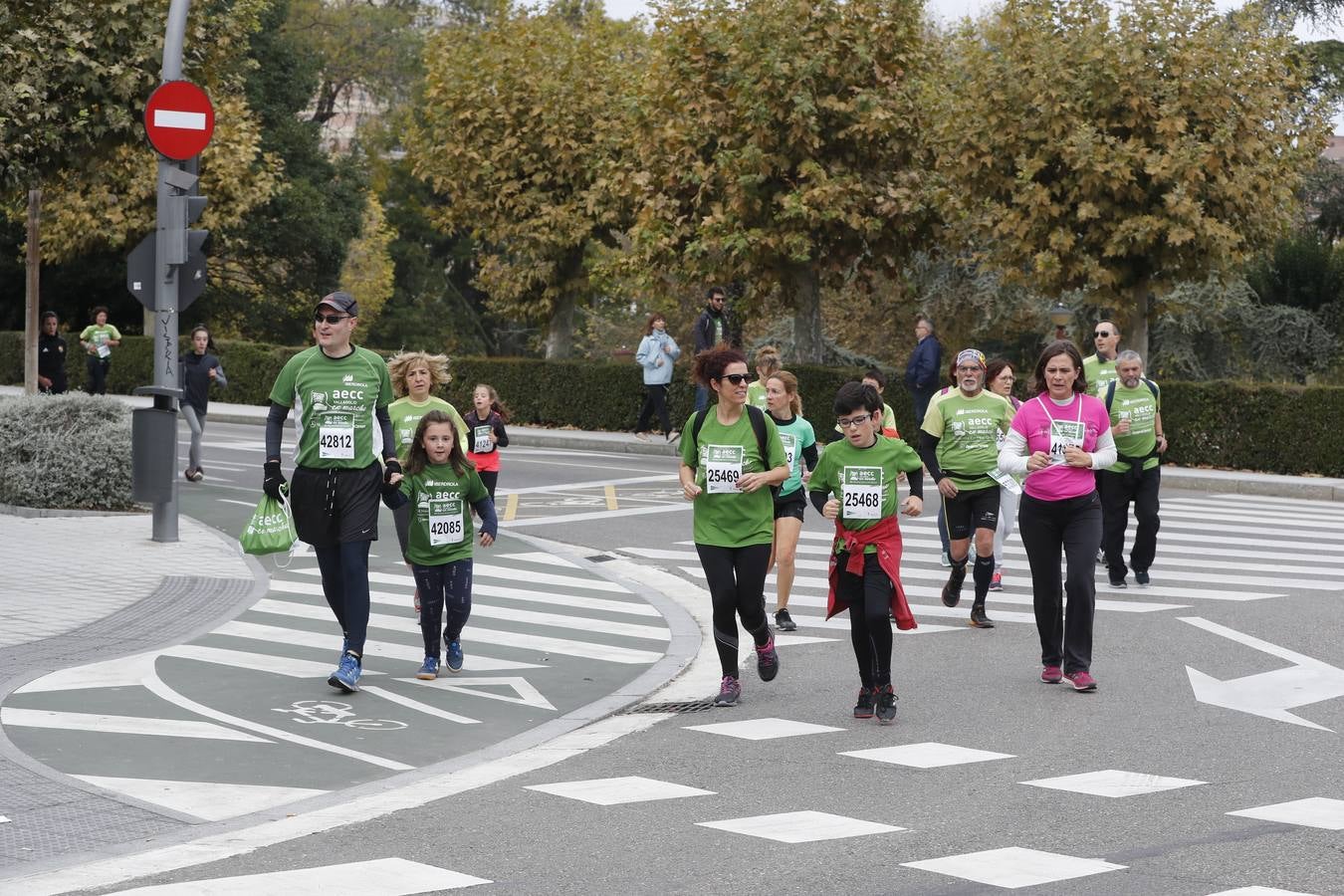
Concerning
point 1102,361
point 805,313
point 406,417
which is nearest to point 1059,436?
point 406,417

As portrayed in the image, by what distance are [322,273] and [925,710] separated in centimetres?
4628

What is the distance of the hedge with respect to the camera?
23.6m

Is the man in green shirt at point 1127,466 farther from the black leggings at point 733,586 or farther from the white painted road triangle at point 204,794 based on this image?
the white painted road triangle at point 204,794

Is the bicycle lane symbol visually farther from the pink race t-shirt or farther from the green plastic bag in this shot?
the pink race t-shirt

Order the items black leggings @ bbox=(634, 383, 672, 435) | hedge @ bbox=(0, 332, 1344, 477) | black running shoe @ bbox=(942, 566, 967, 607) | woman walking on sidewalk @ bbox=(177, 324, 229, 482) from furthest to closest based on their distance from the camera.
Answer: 1. black leggings @ bbox=(634, 383, 672, 435)
2. hedge @ bbox=(0, 332, 1344, 477)
3. woman walking on sidewalk @ bbox=(177, 324, 229, 482)
4. black running shoe @ bbox=(942, 566, 967, 607)

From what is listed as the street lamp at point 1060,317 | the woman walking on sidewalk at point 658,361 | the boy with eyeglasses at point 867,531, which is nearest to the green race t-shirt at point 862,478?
the boy with eyeglasses at point 867,531

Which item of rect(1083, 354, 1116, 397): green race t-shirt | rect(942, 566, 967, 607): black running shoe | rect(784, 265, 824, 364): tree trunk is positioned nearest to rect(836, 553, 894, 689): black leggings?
rect(942, 566, 967, 607): black running shoe

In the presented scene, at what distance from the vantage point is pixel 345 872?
5.84 meters

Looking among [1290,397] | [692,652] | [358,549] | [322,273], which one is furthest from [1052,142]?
[322,273]

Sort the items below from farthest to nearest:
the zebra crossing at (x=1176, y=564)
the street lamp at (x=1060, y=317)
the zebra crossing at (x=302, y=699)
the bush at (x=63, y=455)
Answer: the street lamp at (x=1060, y=317)
the bush at (x=63, y=455)
the zebra crossing at (x=1176, y=564)
the zebra crossing at (x=302, y=699)

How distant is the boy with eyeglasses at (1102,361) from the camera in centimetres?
1391

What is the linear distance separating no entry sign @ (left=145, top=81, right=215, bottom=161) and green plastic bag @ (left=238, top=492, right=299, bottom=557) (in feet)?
19.3

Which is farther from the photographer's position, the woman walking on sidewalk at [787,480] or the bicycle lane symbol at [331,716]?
the woman walking on sidewalk at [787,480]

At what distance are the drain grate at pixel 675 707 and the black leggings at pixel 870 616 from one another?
0.80 metres
